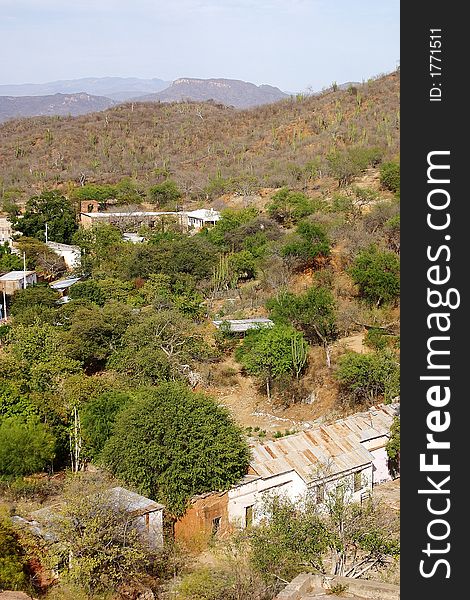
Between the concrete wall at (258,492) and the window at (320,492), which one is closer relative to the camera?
the window at (320,492)

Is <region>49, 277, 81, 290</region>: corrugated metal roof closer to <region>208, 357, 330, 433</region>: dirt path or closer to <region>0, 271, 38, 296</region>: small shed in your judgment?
<region>0, 271, 38, 296</region>: small shed

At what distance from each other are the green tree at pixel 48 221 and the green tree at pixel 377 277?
64.1 ft

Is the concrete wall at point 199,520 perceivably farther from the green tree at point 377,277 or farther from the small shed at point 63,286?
the small shed at point 63,286

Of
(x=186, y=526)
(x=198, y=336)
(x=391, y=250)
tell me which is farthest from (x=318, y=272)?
(x=186, y=526)

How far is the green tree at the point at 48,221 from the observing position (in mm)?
38469

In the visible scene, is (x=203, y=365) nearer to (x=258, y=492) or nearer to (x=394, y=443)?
(x=394, y=443)

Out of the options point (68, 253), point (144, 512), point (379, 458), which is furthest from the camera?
point (68, 253)

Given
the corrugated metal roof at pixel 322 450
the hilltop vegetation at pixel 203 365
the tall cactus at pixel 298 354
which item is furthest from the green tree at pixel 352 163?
the corrugated metal roof at pixel 322 450

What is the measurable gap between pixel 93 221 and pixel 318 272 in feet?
58.3

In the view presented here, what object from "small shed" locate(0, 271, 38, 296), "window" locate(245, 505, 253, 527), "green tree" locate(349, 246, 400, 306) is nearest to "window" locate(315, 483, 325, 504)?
"window" locate(245, 505, 253, 527)

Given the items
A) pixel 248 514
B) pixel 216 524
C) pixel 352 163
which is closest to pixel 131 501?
pixel 216 524

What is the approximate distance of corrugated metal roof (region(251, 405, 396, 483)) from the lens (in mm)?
13477

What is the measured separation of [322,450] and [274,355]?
4932 millimetres

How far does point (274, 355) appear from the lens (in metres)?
18.8
